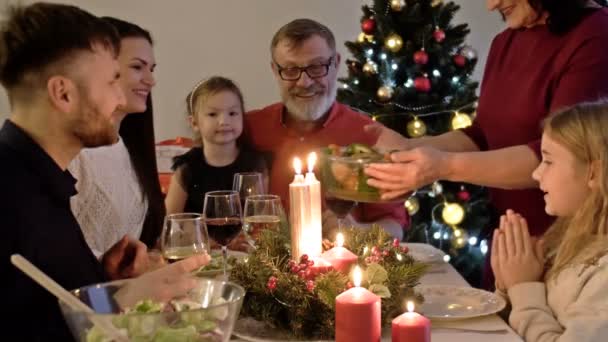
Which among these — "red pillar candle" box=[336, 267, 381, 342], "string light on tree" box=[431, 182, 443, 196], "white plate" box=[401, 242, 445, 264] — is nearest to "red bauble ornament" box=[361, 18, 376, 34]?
"string light on tree" box=[431, 182, 443, 196]

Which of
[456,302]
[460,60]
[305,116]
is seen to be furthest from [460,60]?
[456,302]

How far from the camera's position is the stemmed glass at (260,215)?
148 centimetres

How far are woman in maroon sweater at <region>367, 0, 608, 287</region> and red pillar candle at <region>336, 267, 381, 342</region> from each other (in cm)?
50

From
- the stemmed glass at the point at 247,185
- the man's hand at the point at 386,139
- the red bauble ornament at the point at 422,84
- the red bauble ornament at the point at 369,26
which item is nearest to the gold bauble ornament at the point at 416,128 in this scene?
the red bauble ornament at the point at 422,84

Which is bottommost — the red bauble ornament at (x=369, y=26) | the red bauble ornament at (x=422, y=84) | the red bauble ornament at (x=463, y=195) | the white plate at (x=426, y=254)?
the red bauble ornament at (x=463, y=195)

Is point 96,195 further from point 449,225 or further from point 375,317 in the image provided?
point 449,225

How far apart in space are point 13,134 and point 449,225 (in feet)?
9.61

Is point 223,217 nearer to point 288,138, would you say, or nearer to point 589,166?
point 589,166

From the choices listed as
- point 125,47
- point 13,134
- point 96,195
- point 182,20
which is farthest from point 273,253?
point 182,20

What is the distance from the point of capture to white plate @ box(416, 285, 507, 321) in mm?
1384

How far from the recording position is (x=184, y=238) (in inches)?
51.8

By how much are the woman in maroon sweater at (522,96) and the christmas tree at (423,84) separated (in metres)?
1.54

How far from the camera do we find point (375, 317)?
1100 mm

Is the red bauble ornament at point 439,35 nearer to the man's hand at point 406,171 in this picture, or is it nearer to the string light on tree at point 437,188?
the string light on tree at point 437,188
